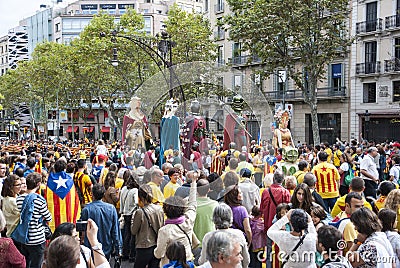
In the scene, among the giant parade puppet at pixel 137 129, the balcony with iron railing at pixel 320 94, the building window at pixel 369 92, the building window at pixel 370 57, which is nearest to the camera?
the giant parade puppet at pixel 137 129

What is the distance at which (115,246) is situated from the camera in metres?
5.71

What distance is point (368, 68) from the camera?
30.0 metres

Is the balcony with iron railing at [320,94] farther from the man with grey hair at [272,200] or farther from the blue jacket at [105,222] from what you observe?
the blue jacket at [105,222]

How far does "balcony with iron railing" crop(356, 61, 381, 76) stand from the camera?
29.4 meters

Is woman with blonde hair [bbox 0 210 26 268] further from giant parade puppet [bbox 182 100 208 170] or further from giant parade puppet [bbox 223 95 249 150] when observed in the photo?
giant parade puppet [bbox 182 100 208 170]

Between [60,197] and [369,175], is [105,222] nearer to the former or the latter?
[60,197]

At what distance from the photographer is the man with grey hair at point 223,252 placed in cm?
338

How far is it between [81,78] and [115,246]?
31973 millimetres

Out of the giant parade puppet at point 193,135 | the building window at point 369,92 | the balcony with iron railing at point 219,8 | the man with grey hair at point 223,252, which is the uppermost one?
the balcony with iron railing at point 219,8

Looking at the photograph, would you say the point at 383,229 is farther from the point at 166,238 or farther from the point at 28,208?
the point at 28,208

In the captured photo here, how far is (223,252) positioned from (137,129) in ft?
8.97

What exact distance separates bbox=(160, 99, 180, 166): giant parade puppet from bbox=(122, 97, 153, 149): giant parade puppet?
1.71ft

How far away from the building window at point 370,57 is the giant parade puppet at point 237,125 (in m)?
25.7

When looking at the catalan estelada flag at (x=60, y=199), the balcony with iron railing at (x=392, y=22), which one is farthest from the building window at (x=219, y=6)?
the catalan estelada flag at (x=60, y=199)
